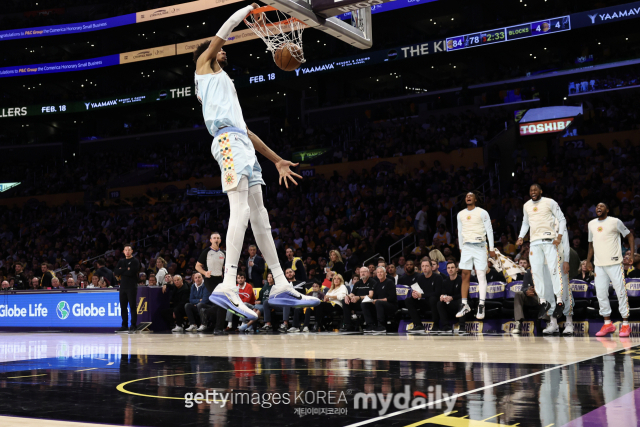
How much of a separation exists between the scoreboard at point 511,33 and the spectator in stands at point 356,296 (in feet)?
61.7

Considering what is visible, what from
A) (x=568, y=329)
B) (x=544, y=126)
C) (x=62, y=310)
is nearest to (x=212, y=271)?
(x=568, y=329)

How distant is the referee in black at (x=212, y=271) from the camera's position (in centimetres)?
682

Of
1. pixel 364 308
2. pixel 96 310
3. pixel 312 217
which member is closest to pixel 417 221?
pixel 312 217

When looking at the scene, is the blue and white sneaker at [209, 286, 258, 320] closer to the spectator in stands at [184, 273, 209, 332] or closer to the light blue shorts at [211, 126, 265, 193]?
the light blue shorts at [211, 126, 265, 193]

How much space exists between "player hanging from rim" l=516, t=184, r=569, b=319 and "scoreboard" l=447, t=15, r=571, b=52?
A: 19.7 meters

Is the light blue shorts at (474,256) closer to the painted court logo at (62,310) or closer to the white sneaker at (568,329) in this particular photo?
the white sneaker at (568,329)

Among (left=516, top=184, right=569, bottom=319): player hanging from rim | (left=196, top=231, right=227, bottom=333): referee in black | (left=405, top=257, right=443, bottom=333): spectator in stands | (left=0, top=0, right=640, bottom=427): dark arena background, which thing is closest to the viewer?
(left=0, top=0, right=640, bottom=427): dark arena background

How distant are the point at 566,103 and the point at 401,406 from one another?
2625 centimetres

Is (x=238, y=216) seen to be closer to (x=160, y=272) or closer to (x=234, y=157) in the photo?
(x=234, y=157)

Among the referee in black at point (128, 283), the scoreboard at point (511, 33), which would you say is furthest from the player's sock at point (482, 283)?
the scoreboard at point (511, 33)

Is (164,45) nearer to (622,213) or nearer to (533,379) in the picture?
(622,213)

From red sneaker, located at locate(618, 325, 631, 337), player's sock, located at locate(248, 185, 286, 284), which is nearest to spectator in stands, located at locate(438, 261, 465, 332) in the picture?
red sneaker, located at locate(618, 325, 631, 337)

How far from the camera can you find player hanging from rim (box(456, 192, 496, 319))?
1037 centimetres

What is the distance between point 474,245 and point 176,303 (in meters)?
7.28
